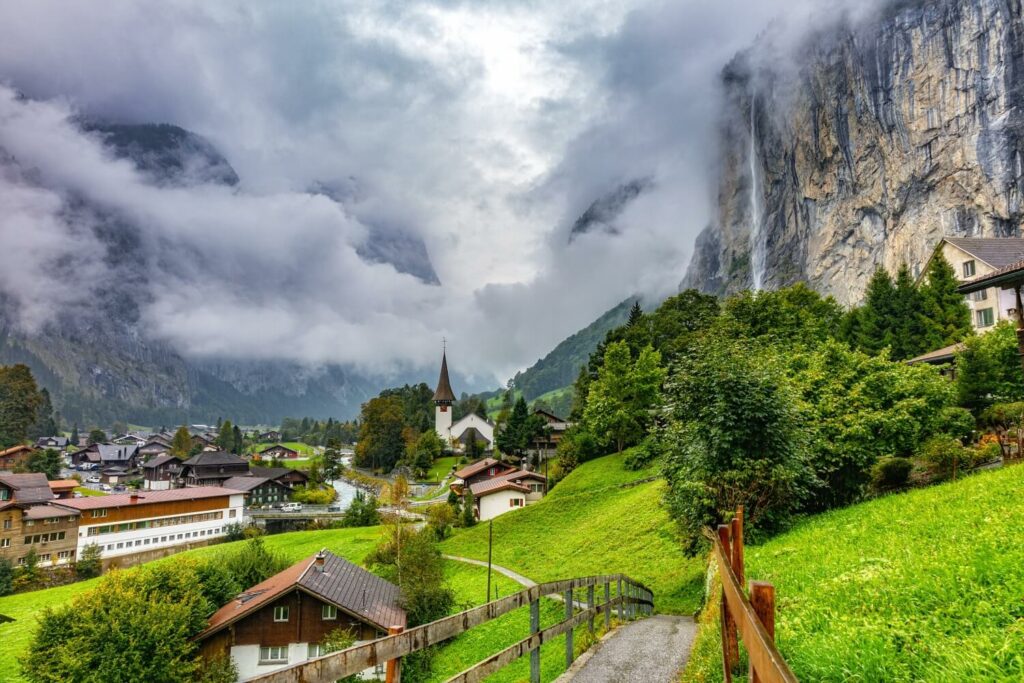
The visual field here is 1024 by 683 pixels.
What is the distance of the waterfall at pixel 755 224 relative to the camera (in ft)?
464

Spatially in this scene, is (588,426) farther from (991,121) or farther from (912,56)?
(912,56)

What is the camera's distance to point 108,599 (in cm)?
2611

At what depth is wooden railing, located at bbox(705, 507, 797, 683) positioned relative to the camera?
2.06 meters

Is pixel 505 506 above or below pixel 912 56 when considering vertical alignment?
below

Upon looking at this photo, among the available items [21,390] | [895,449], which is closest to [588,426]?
[895,449]

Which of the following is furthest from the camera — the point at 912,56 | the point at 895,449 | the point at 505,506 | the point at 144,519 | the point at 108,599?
the point at 912,56

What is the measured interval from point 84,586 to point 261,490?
134 feet

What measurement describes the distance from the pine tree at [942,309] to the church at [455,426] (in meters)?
83.1

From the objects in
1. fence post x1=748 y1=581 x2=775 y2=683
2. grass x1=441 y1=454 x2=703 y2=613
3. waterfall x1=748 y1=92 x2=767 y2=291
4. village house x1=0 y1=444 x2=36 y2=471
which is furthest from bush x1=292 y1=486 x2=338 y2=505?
waterfall x1=748 y1=92 x2=767 y2=291

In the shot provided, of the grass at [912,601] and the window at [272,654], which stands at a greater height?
the grass at [912,601]

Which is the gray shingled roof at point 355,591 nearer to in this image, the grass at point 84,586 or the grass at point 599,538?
the grass at point 84,586

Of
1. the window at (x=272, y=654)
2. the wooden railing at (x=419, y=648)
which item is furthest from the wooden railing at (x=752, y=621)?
the window at (x=272, y=654)

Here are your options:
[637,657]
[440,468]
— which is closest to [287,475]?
[440,468]

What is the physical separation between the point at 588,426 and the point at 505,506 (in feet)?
39.8
